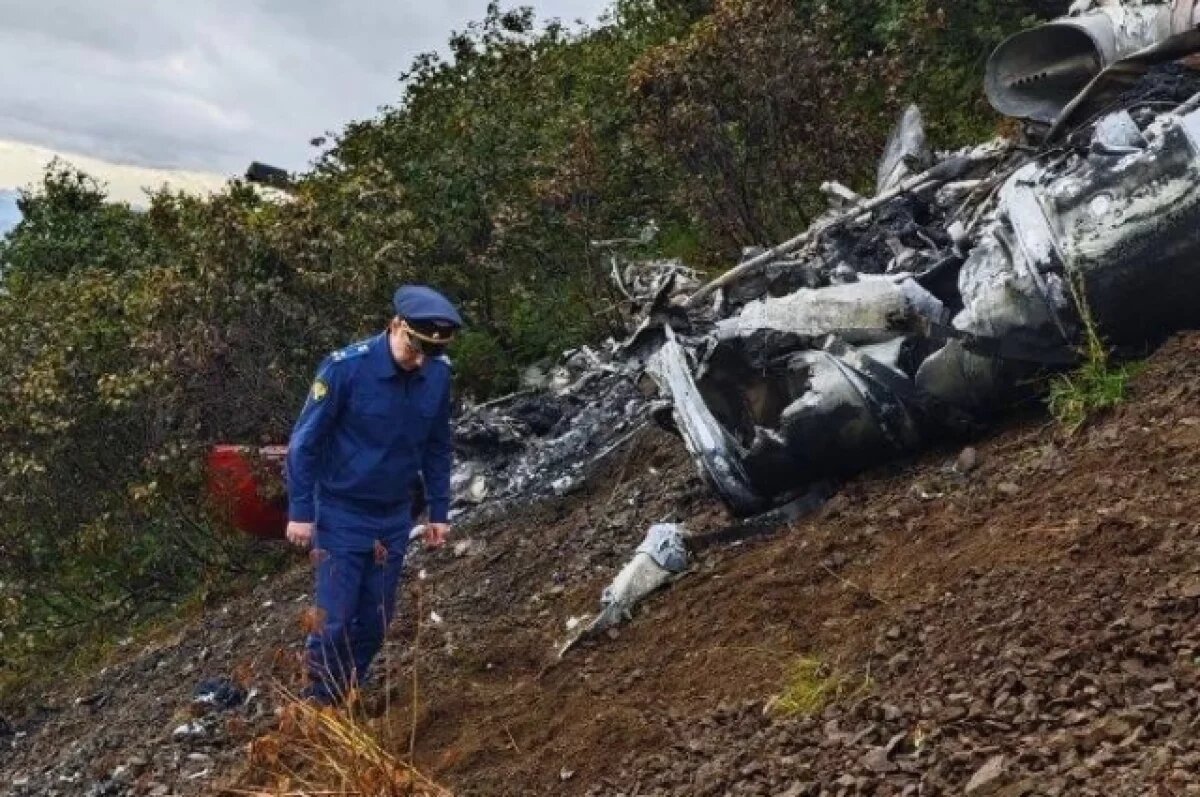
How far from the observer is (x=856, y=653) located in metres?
3.47

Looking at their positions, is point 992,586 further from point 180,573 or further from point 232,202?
point 180,573

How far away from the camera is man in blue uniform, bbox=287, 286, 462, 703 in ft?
14.9

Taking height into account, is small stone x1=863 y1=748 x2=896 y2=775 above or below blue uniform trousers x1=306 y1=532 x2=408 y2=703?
below

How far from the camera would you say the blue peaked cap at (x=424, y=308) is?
14.8 feet

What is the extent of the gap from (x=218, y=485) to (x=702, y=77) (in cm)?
→ 417

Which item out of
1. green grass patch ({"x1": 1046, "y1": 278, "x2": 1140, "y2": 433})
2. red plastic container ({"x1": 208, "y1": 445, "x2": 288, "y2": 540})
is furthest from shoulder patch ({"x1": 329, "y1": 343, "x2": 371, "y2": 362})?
red plastic container ({"x1": 208, "y1": 445, "x2": 288, "y2": 540})

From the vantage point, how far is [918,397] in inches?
190

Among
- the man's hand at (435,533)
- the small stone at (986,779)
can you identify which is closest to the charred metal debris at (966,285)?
the man's hand at (435,533)

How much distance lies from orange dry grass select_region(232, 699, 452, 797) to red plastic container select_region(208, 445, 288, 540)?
17.9 ft

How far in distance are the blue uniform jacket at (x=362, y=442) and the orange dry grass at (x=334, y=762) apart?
46.6 inches

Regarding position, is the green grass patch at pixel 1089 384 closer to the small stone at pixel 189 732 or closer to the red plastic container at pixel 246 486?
the small stone at pixel 189 732

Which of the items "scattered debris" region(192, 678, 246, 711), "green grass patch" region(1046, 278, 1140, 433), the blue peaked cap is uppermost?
the blue peaked cap

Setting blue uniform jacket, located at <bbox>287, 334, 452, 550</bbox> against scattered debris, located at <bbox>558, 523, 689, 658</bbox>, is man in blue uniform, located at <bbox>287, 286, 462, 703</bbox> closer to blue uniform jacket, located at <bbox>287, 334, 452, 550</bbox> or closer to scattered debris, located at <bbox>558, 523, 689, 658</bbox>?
blue uniform jacket, located at <bbox>287, 334, 452, 550</bbox>

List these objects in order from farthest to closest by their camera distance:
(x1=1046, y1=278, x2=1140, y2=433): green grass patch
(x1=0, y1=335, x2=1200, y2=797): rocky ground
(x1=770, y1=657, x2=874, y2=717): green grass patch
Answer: (x1=1046, y1=278, x2=1140, y2=433): green grass patch
(x1=770, y1=657, x2=874, y2=717): green grass patch
(x1=0, y1=335, x2=1200, y2=797): rocky ground
